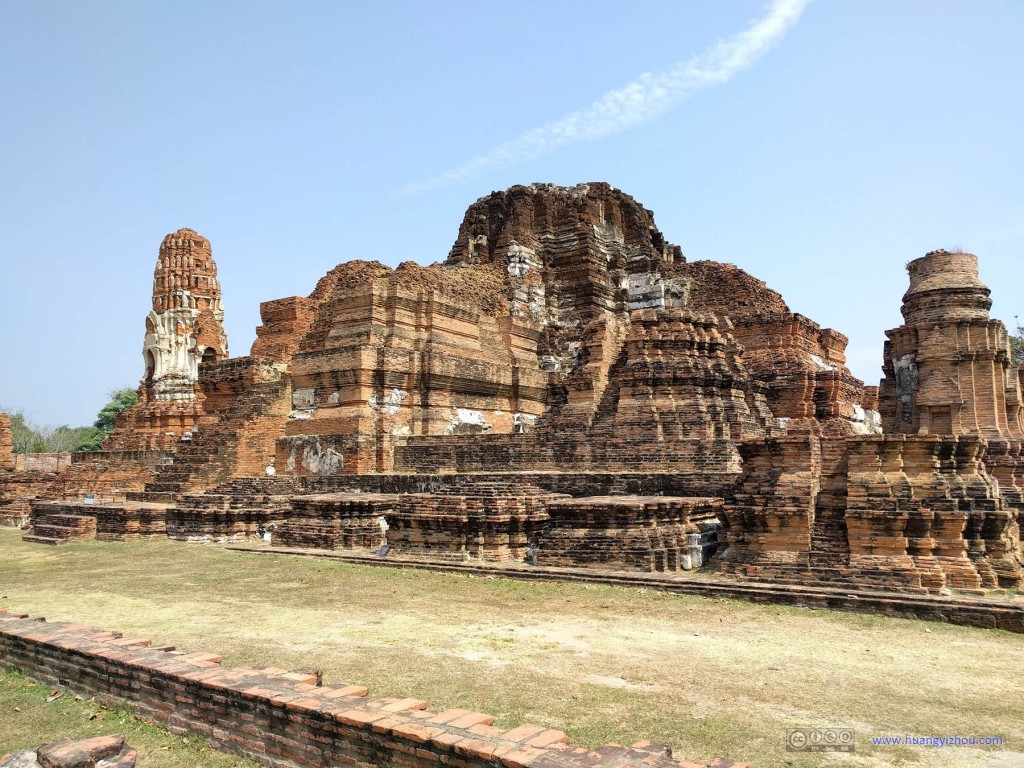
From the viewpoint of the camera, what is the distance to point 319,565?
12641mm

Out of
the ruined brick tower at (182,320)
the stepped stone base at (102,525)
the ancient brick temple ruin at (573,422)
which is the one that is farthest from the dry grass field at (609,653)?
the ruined brick tower at (182,320)

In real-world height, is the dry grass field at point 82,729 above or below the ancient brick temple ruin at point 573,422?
below

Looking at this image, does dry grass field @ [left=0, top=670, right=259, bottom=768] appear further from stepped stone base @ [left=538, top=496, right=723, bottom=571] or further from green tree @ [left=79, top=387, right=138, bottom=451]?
green tree @ [left=79, top=387, right=138, bottom=451]

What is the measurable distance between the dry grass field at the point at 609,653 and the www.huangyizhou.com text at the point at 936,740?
57 mm

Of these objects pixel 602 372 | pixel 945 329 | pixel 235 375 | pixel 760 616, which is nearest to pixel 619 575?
pixel 760 616

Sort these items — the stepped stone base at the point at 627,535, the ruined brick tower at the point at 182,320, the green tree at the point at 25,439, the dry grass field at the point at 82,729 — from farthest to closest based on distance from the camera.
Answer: the green tree at the point at 25,439 < the ruined brick tower at the point at 182,320 < the stepped stone base at the point at 627,535 < the dry grass field at the point at 82,729

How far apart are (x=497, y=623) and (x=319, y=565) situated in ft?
16.7

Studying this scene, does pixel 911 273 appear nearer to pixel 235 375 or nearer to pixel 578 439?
pixel 578 439

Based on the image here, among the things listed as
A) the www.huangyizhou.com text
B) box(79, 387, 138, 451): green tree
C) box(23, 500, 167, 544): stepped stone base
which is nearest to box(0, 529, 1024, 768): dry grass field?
the www.huangyizhou.com text

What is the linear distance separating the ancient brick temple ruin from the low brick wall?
607cm

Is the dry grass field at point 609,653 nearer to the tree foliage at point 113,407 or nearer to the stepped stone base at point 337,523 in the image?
the stepped stone base at point 337,523

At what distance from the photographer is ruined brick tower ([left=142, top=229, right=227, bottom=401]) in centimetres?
2842

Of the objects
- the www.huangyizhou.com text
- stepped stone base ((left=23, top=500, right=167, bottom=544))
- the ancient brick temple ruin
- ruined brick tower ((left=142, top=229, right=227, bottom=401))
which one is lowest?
the www.huangyizhou.com text

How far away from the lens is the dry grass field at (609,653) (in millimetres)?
5211
